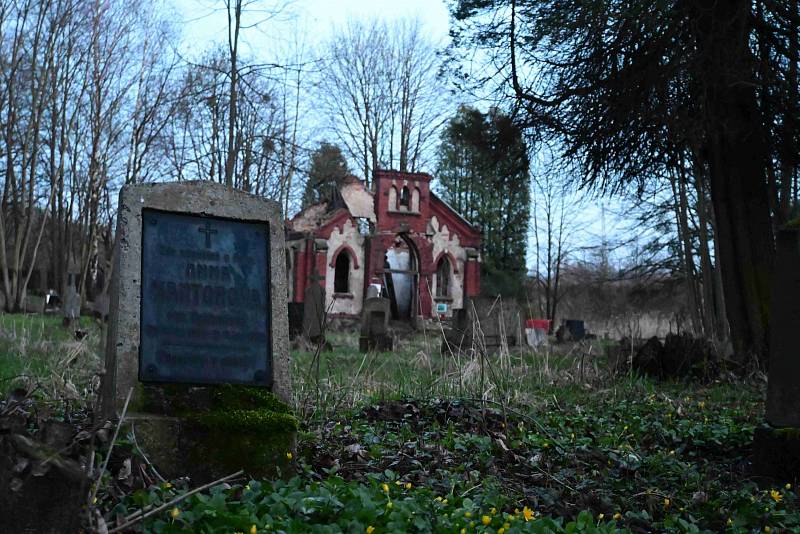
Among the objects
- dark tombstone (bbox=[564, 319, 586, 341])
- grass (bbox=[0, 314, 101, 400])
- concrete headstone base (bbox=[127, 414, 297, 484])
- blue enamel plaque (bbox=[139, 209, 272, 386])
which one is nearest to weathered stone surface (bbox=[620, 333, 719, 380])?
grass (bbox=[0, 314, 101, 400])

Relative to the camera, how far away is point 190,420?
14.3ft

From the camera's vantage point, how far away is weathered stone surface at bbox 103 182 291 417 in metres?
4.48

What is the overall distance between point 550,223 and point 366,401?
113ft

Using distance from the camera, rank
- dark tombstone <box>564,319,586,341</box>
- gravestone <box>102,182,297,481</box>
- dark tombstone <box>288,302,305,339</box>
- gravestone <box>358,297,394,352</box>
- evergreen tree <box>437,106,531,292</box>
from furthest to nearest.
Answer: evergreen tree <box>437,106,531,292</box> → dark tombstone <box>564,319,586,341</box> → dark tombstone <box>288,302,305,339</box> → gravestone <box>358,297,394,352</box> → gravestone <box>102,182,297,481</box>

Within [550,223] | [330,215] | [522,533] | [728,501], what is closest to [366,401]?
[728,501]

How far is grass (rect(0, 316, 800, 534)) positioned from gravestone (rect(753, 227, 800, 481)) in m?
0.14

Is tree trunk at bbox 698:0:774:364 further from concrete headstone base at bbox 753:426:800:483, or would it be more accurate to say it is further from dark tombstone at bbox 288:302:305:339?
dark tombstone at bbox 288:302:305:339

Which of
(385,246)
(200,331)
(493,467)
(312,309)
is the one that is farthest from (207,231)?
(385,246)

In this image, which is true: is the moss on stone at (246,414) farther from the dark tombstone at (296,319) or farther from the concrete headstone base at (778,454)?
the dark tombstone at (296,319)

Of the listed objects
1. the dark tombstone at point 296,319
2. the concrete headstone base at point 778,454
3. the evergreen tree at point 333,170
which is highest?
the evergreen tree at point 333,170

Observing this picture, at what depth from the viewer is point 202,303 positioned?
4.74 metres

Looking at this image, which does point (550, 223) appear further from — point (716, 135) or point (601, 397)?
point (601, 397)

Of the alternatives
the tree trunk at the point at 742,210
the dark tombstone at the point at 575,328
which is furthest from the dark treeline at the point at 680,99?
the dark tombstone at the point at 575,328

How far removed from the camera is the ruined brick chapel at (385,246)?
118 feet
